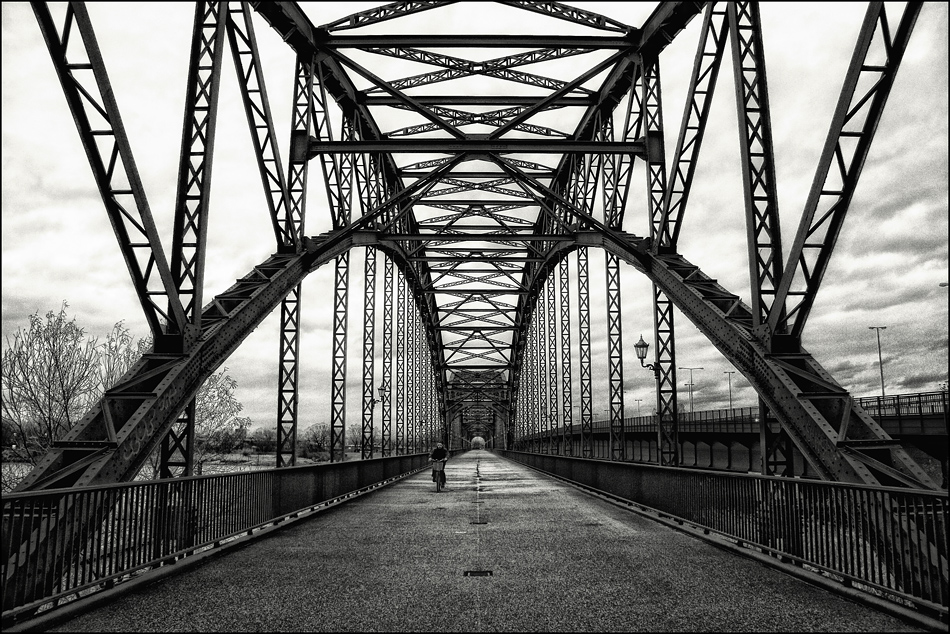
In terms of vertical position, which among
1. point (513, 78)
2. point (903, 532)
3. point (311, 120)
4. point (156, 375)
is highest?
point (513, 78)

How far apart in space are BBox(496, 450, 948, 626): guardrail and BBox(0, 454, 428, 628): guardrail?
6.84m

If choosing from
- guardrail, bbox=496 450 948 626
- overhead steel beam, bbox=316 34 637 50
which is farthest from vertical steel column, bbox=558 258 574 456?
guardrail, bbox=496 450 948 626

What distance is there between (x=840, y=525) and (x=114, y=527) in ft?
24.2

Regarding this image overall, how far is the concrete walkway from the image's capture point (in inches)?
241

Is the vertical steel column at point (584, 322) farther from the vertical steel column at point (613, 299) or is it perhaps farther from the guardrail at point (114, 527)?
the guardrail at point (114, 527)

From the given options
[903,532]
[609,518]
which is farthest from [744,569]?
[609,518]

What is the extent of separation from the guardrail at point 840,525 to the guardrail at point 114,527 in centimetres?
684

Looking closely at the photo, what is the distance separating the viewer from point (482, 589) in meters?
7.39

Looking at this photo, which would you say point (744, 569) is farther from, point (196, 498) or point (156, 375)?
point (156, 375)

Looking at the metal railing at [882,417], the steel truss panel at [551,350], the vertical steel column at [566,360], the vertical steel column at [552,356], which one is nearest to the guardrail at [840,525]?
the metal railing at [882,417]

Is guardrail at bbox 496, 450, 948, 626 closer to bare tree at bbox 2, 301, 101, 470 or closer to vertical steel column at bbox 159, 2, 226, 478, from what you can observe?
vertical steel column at bbox 159, 2, 226, 478

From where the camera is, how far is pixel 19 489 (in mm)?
7445

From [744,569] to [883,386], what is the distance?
53713mm

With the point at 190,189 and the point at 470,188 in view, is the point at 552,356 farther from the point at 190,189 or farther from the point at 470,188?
the point at 190,189
